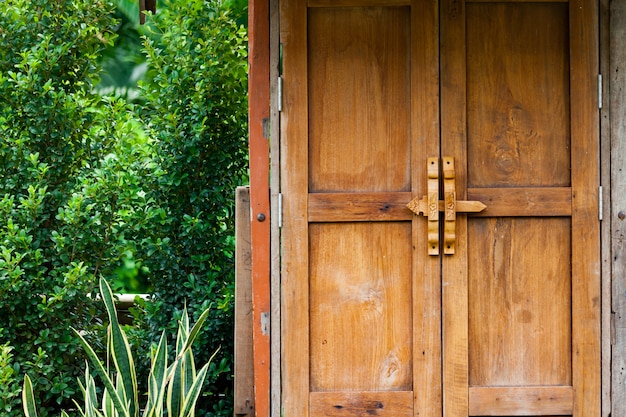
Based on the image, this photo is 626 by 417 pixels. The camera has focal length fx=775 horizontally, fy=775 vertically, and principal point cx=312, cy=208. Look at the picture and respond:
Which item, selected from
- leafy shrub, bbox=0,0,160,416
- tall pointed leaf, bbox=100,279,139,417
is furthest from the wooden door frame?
leafy shrub, bbox=0,0,160,416

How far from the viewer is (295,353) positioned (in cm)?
302

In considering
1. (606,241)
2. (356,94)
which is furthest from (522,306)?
(356,94)

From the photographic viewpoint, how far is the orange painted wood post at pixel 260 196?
121 inches

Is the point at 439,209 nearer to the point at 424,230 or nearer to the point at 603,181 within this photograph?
the point at 424,230

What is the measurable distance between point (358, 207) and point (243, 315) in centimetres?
88

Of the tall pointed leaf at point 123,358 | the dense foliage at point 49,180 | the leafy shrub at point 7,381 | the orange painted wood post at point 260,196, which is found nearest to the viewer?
the orange painted wood post at point 260,196

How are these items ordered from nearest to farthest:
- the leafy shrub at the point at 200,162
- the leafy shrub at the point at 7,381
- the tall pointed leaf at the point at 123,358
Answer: the tall pointed leaf at the point at 123,358
the leafy shrub at the point at 7,381
the leafy shrub at the point at 200,162

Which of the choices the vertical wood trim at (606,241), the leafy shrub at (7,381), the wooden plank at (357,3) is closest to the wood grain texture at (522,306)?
the vertical wood trim at (606,241)

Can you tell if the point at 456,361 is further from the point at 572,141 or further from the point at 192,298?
the point at 192,298

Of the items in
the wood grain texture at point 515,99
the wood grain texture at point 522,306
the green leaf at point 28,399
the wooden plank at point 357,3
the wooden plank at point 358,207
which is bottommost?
the green leaf at point 28,399

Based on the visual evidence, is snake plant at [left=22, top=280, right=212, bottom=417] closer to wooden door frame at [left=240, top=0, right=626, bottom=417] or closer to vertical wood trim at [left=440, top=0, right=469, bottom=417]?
wooden door frame at [left=240, top=0, right=626, bottom=417]

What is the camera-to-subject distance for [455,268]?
301 centimetres

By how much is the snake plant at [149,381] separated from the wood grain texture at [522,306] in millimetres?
1139

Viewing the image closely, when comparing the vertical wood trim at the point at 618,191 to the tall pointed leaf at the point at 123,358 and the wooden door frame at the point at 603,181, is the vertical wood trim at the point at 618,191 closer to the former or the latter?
the wooden door frame at the point at 603,181
